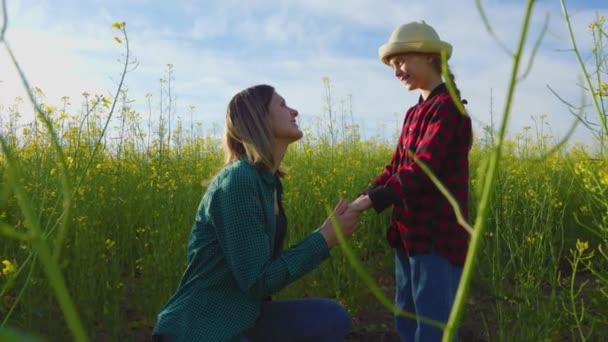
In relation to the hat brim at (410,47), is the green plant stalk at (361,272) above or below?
below

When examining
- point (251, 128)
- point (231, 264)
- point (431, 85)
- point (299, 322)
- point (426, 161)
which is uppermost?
point (431, 85)

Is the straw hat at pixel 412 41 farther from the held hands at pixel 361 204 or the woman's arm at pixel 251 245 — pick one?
the woman's arm at pixel 251 245

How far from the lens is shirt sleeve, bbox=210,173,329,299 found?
1889 mm

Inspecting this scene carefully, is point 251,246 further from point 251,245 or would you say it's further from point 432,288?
point 432,288

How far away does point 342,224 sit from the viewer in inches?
79.2

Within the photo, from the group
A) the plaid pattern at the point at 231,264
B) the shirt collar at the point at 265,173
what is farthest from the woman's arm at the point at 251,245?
the shirt collar at the point at 265,173

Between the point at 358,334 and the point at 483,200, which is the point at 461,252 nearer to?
the point at 358,334

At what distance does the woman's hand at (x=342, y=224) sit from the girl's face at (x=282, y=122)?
297mm

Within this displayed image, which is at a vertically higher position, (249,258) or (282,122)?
(282,122)

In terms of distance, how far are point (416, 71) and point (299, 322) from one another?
0.98m

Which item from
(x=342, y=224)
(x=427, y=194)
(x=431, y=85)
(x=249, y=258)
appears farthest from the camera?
(x=431, y=85)

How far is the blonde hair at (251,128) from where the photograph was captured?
2092 millimetres

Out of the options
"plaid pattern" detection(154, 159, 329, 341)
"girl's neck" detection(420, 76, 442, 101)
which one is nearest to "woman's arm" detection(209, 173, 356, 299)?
"plaid pattern" detection(154, 159, 329, 341)

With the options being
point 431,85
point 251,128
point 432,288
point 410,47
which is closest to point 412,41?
point 410,47
